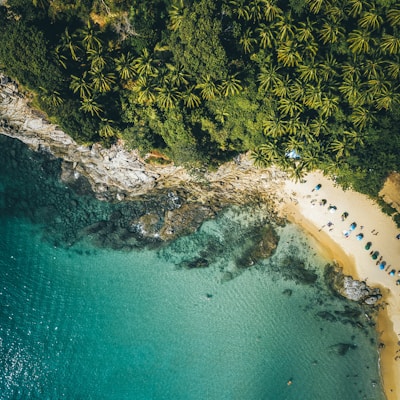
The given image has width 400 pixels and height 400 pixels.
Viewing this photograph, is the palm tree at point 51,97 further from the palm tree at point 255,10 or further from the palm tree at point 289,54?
the palm tree at point 289,54

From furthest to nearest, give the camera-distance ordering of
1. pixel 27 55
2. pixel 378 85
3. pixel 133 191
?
pixel 133 191 < pixel 378 85 < pixel 27 55

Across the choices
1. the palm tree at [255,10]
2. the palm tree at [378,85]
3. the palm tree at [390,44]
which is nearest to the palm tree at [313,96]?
the palm tree at [378,85]

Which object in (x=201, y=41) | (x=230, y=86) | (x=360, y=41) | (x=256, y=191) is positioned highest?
(x=360, y=41)

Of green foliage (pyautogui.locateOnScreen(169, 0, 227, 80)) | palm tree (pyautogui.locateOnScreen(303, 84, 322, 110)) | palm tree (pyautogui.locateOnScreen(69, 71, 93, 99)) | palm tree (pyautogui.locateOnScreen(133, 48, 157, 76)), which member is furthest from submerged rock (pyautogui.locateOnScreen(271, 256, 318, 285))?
palm tree (pyautogui.locateOnScreen(69, 71, 93, 99))

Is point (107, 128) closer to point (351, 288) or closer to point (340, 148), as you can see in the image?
point (340, 148)

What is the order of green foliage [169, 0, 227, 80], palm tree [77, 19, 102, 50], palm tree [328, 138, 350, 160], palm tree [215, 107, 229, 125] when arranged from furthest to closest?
palm tree [215, 107, 229, 125]
palm tree [328, 138, 350, 160]
palm tree [77, 19, 102, 50]
green foliage [169, 0, 227, 80]

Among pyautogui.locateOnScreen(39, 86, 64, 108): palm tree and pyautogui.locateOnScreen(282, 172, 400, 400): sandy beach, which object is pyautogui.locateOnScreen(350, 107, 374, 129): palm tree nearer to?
pyautogui.locateOnScreen(282, 172, 400, 400): sandy beach

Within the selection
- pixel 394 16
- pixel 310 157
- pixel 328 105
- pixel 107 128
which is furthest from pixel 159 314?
pixel 394 16
